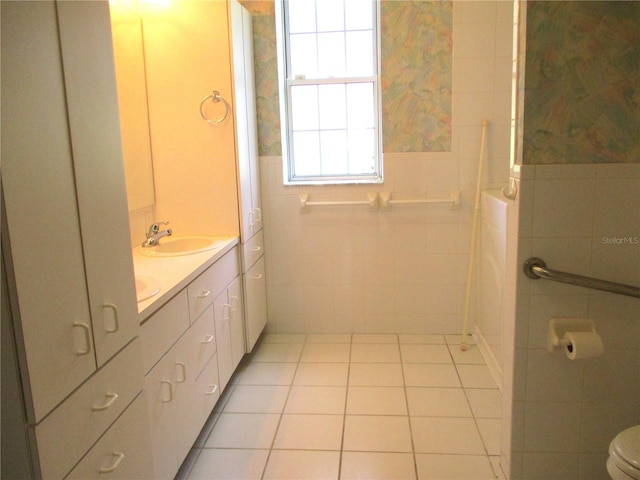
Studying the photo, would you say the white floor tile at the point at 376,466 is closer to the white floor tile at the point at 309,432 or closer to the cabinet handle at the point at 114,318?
the white floor tile at the point at 309,432

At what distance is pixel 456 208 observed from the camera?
3225mm

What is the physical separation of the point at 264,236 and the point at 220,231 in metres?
0.61

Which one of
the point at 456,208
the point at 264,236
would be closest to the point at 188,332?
the point at 264,236

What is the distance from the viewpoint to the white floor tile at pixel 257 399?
2.56 meters

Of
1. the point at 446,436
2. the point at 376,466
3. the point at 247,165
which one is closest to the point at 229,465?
the point at 376,466

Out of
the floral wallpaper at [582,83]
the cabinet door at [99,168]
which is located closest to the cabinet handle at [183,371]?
the cabinet door at [99,168]

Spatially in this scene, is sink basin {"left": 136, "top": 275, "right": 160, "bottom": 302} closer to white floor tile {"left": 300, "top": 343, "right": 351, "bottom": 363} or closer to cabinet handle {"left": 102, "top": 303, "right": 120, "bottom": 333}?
cabinet handle {"left": 102, "top": 303, "right": 120, "bottom": 333}

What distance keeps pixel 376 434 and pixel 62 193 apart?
176 cm

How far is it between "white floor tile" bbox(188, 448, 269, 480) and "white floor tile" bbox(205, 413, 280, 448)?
2.0 inches

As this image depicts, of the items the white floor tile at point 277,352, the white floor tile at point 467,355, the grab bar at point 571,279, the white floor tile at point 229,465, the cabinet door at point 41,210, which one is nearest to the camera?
the cabinet door at point 41,210

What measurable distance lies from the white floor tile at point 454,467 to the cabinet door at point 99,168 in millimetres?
1330

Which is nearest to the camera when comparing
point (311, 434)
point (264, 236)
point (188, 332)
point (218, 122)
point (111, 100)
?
point (111, 100)

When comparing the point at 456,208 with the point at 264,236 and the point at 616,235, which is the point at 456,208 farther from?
the point at 616,235

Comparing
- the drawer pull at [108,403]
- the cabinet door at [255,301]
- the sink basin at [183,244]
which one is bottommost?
the cabinet door at [255,301]
